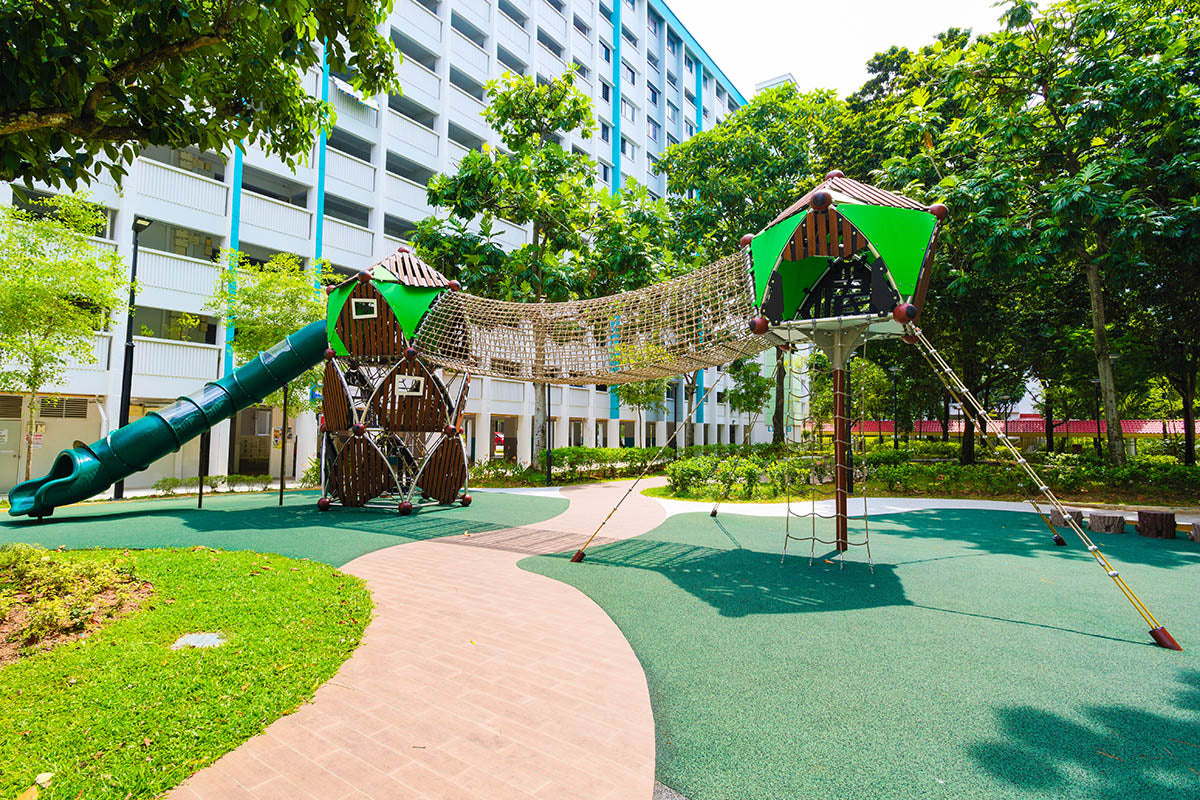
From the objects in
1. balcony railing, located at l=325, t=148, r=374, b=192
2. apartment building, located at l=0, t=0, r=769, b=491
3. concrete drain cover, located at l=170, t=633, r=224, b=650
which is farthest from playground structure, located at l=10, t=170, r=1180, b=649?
balcony railing, located at l=325, t=148, r=374, b=192

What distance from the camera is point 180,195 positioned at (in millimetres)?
19203

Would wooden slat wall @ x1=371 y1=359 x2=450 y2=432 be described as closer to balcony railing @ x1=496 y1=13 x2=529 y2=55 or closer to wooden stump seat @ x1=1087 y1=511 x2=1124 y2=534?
wooden stump seat @ x1=1087 y1=511 x2=1124 y2=534

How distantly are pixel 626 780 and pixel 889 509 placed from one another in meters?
12.2

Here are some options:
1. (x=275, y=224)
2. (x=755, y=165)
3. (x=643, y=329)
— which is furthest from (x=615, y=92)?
(x=643, y=329)

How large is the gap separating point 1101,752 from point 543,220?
17599 millimetres

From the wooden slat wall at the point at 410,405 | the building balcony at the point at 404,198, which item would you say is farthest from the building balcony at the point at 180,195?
the wooden slat wall at the point at 410,405

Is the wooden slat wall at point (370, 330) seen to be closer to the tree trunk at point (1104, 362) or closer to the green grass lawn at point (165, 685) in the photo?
the green grass lawn at point (165, 685)

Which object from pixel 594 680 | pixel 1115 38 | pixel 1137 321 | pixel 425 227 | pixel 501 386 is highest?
pixel 1115 38

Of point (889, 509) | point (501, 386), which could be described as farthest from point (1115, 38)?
point (501, 386)

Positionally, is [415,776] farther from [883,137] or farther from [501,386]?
[501,386]

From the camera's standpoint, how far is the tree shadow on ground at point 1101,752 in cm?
277

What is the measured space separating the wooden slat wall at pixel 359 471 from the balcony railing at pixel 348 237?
14.0 m

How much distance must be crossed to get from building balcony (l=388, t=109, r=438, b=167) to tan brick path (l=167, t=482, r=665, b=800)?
80.9 feet

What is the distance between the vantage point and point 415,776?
282 centimetres
